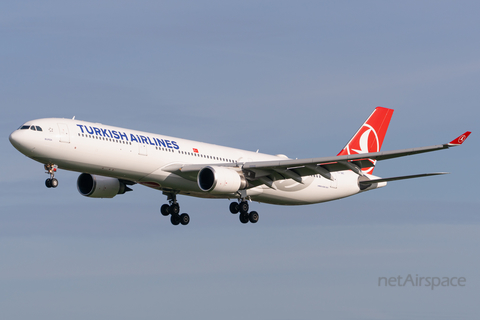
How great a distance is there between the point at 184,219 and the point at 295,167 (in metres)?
8.90

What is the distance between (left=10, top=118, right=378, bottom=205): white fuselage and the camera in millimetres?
35219

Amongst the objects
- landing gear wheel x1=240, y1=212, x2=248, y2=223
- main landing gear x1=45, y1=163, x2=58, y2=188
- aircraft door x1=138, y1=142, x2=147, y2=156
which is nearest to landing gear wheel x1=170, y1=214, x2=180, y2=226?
landing gear wheel x1=240, y1=212, x2=248, y2=223

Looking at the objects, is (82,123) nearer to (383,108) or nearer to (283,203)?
(283,203)

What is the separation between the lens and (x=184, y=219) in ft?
147

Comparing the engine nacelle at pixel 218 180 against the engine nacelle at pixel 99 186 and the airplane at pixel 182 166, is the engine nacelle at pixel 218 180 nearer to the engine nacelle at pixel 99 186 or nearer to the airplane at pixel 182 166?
the airplane at pixel 182 166

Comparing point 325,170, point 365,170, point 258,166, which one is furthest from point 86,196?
point 365,170

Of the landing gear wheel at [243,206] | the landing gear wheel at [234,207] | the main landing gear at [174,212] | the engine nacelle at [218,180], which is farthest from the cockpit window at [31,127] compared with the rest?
the landing gear wheel at [243,206]

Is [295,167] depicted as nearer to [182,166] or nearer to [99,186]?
[182,166]

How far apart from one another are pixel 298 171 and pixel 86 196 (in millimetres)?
13571

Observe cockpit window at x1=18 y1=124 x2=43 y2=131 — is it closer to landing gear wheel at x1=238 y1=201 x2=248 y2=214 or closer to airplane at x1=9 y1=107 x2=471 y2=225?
airplane at x1=9 y1=107 x2=471 y2=225

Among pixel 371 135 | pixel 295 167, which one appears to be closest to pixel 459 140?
pixel 295 167

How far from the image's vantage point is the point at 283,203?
4562 centimetres

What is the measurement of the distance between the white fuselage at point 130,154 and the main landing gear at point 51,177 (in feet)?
1.00

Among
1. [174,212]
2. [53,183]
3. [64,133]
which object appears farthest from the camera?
[174,212]
